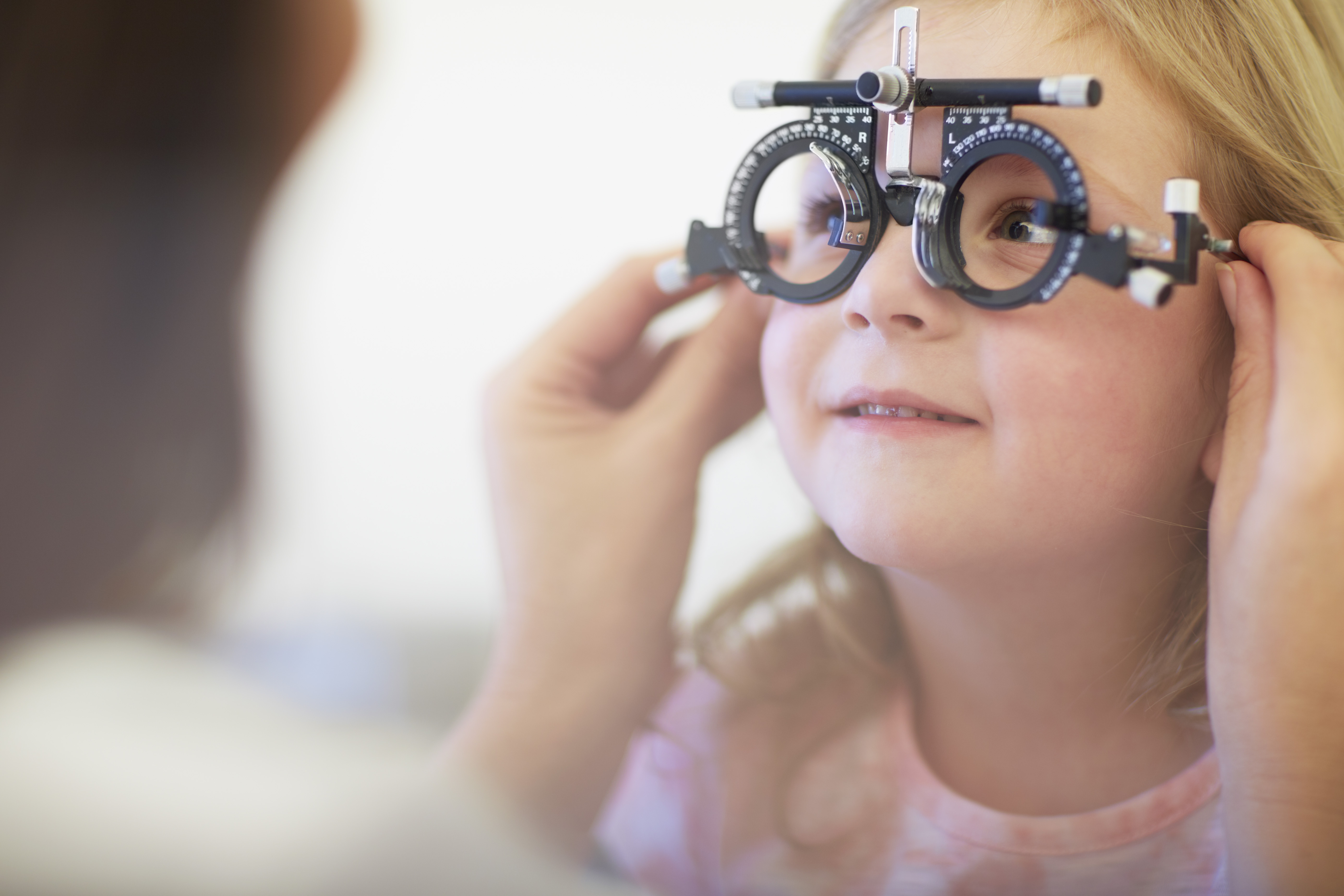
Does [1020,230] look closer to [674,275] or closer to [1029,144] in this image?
[1029,144]

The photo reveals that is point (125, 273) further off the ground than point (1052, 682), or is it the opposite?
point (125, 273)

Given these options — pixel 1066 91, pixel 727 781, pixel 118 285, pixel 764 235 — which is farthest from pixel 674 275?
pixel 118 285

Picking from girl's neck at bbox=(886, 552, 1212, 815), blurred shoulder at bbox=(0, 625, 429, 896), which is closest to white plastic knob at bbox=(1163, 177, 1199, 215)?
girl's neck at bbox=(886, 552, 1212, 815)

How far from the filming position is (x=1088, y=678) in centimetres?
81

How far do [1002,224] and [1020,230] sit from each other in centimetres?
1

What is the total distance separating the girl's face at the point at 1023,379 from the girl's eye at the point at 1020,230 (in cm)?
3

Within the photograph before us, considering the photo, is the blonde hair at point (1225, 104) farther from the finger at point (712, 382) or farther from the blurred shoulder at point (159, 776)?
the blurred shoulder at point (159, 776)

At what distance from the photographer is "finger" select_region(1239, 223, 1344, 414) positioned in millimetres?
605

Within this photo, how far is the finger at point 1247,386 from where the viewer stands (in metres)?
0.64

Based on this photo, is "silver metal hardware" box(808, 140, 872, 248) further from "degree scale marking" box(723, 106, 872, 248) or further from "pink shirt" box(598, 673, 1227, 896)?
"pink shirt" box(598, 673, 1227, 896)

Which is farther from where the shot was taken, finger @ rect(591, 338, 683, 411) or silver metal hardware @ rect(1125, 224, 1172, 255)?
finger @ rect(591, 338, 683, 411)

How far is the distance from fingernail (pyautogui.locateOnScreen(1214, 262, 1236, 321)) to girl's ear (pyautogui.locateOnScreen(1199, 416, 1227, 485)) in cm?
8

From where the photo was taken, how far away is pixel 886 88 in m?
0.63

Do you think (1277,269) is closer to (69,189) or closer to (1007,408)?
(1007,408)
